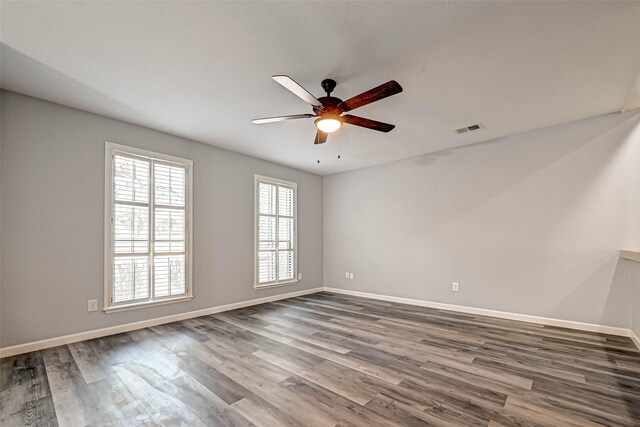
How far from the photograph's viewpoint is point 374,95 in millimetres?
2396

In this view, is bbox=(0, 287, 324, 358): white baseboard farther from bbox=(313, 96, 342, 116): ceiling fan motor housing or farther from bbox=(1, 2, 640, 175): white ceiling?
bbox=(313, 96, 342, 116): ceiling fan motor housing

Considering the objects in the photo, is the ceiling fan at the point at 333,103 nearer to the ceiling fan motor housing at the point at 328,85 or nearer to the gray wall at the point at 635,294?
the ceiling fan motor housing at the point at 328,85

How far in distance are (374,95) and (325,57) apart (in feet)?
1.72

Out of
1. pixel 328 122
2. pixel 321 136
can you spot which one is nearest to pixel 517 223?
pixel 321 136

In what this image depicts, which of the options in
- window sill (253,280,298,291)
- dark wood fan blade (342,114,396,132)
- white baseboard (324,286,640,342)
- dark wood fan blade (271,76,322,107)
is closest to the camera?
dark wood fan blade (271,76,322,107)

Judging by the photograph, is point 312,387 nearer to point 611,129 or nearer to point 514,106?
point 514,106

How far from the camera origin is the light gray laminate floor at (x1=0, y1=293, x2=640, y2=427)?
1.93 metres

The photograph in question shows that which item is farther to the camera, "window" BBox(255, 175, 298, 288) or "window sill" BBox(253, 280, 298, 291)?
"window" BBox(255, 175, 298, 288)

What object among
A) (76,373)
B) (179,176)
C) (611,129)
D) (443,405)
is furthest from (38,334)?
(611,129)

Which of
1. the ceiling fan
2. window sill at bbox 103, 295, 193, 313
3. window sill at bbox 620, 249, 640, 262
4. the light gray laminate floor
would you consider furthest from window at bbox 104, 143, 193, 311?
window sill at bbox 620, 249, 640, 262

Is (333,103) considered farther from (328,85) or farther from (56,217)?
(56,217)

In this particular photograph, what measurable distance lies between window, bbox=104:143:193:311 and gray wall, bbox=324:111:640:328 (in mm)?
3421

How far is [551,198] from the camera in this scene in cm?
395

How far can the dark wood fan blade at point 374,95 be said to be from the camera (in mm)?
2242
